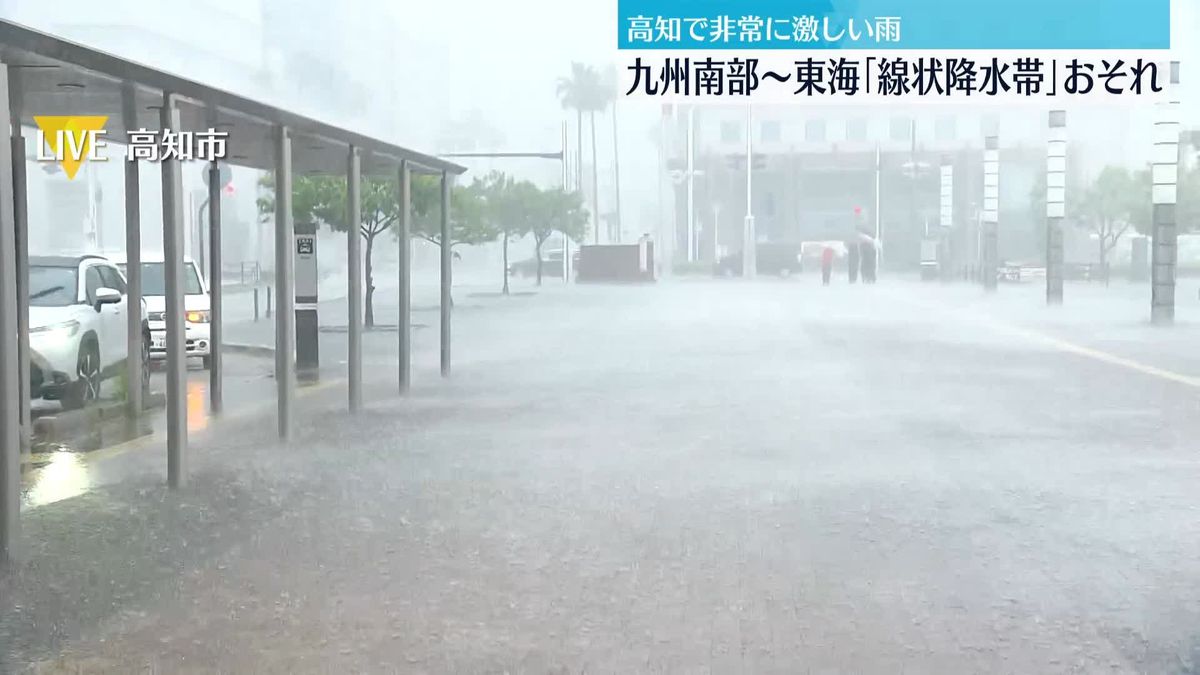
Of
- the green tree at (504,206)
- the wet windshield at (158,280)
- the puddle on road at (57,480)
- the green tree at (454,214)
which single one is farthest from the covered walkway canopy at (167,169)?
the green tree at (504,206)

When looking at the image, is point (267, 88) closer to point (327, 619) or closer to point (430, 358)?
point (430, 358)

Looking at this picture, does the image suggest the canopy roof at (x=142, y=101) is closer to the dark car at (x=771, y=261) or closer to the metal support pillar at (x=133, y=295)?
the metal support pillar at (x=133, y=295)

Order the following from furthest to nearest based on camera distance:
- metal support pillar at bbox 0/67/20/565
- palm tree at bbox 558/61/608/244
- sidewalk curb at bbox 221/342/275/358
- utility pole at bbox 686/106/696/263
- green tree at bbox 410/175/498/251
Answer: palm tree at bbox 558/61/608/244 < utility pole at bbox 686/106/696/263 < green tree at bbox 410/175/498/251 < sidewalk curb at bbox 221/342/275/358 < metal support pillar at bbox 0/67/20/565

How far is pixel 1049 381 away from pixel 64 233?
259 feet

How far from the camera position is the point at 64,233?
286ft

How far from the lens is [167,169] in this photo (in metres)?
9.83

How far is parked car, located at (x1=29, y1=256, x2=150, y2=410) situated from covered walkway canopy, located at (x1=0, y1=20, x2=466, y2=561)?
36cm

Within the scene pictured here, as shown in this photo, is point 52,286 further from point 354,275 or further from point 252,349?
point 252,349

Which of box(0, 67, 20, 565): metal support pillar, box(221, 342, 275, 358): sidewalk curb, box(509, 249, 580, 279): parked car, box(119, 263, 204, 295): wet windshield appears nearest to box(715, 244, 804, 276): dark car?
box(509, 249, 580, 279): parked car

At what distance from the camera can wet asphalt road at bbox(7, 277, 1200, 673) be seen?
579cm

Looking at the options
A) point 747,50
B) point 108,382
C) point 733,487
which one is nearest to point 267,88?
point 747,50

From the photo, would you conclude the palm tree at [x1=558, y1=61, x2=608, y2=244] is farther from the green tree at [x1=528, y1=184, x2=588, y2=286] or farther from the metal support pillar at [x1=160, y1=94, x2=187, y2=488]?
the metal support pillar at [x1=160, y1=94, x2=187, y2=488]

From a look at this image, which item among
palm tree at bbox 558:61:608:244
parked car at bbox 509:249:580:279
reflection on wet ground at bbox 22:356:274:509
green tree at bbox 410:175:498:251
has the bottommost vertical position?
reflection on wet ground at bbox 22:356:274:509

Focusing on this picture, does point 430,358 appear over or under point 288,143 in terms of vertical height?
under
